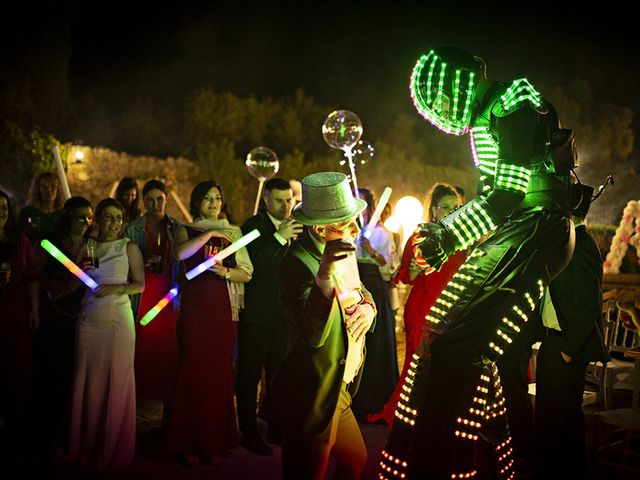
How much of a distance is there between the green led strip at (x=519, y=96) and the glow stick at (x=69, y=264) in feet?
9.64

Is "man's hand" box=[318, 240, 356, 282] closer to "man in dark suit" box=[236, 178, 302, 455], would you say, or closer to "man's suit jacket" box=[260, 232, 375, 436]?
"man's suit jacket" box=[260, 232, 375, 436]

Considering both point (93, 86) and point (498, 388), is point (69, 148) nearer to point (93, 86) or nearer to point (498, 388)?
point (93, 86)

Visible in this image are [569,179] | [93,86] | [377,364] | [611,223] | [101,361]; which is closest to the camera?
[569,179]

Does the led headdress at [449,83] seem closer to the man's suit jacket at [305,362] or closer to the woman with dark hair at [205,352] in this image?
the man's suit jacket at [305,362]

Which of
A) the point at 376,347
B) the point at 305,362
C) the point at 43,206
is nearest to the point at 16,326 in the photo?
the point at 43,206

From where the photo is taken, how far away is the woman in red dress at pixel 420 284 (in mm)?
5004

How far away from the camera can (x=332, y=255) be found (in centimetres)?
275

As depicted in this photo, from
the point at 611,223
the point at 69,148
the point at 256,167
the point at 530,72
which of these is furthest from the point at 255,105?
the point at 256,167

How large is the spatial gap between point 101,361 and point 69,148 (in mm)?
17902

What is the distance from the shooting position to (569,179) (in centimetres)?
330

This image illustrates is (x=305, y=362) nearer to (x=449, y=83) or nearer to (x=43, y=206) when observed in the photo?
(x=449, y=83)

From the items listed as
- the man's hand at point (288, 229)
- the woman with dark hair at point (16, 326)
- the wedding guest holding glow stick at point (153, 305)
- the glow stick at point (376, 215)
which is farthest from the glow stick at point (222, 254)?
the glow stick at point (376, 215)

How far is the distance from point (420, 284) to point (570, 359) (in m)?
1.82

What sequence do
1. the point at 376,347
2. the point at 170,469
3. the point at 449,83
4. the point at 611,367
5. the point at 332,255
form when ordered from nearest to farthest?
the point at 332,255, the point at 449,83, the point at 170,469, the point at 611,367, the point at 376,347
